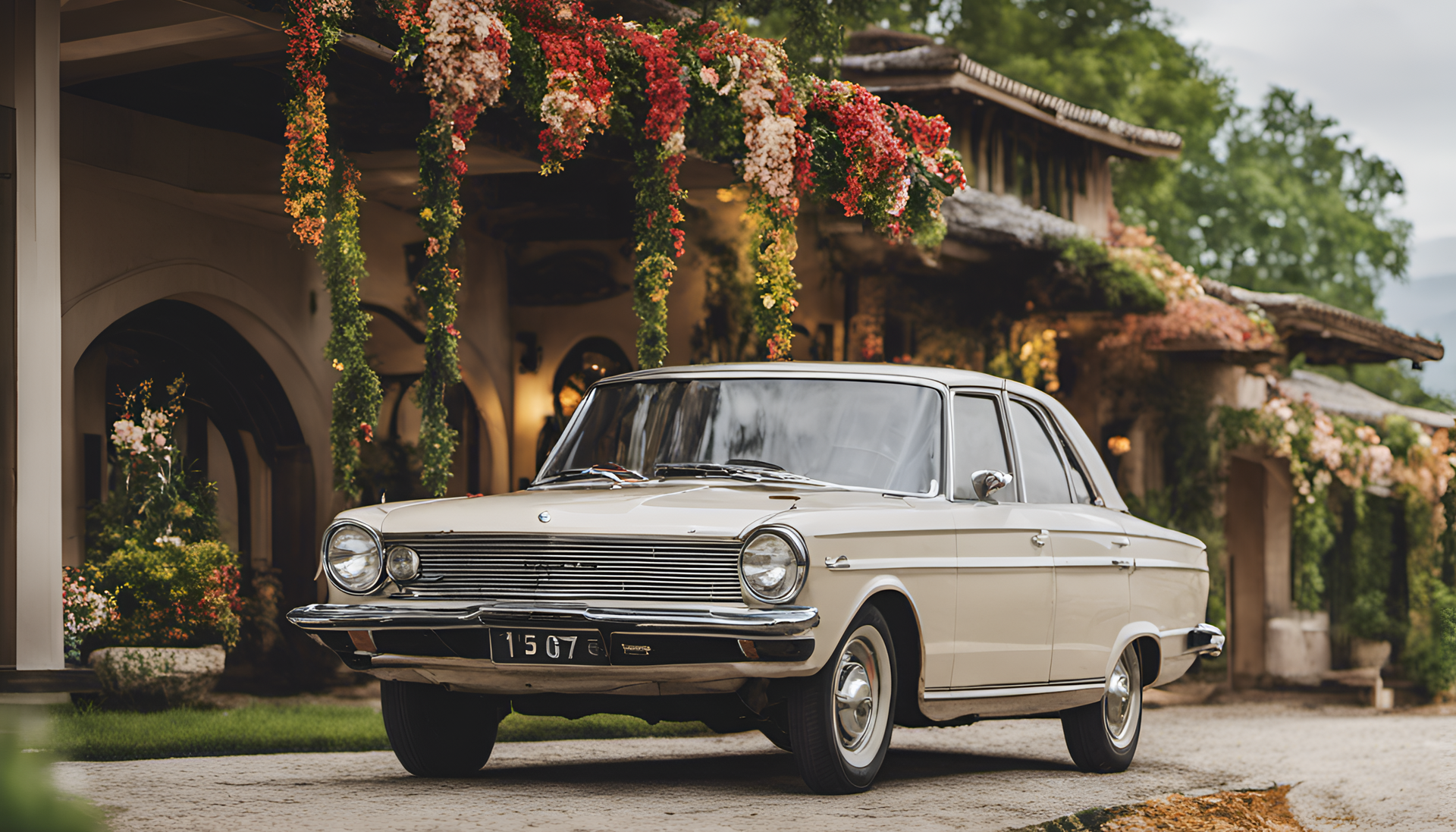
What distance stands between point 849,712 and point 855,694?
83 mm

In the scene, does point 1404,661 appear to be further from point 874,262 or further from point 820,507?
point 820,507

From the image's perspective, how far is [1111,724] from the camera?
8.71 m

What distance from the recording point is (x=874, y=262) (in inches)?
674

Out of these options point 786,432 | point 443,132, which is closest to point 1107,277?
point 443,132

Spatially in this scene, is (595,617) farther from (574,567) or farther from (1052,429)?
(1052,429)

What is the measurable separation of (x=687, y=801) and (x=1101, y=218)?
776 inches

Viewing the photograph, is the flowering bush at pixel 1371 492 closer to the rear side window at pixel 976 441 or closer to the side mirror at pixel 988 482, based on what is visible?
the rear side window at pixel 976 441

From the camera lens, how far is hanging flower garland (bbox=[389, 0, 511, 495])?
942 centimetres

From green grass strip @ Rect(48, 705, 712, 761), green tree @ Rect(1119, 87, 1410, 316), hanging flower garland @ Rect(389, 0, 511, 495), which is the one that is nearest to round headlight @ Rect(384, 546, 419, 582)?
green grass strip @ Rect(48, 705, 712, 761)

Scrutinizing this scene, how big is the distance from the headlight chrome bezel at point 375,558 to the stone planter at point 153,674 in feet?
17.4

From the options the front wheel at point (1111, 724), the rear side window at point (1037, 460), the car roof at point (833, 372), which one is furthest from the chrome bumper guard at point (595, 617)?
the front wheel at point (1111, 724)

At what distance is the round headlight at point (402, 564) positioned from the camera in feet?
21.7

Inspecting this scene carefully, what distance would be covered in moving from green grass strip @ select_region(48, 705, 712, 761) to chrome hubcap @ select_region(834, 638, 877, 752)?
150 inches

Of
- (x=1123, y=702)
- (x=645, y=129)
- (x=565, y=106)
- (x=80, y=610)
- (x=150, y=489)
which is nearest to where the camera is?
(x=1123, y=702)
